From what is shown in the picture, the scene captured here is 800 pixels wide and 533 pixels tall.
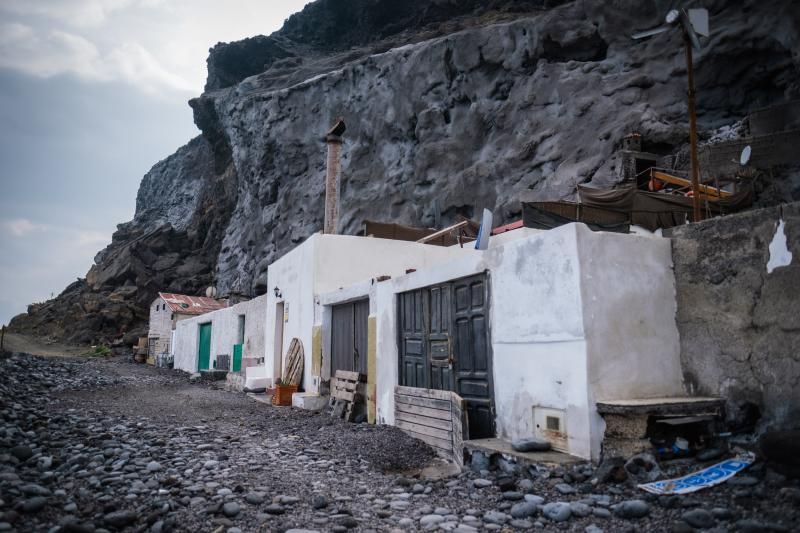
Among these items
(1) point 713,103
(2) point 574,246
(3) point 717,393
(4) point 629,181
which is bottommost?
(3) point 717,393

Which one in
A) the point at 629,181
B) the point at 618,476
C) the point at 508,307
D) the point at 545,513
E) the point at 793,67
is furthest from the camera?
the point at 793,67

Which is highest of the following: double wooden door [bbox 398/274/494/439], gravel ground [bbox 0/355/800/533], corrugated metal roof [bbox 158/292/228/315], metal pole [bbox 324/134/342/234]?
metal pole [bbox 324/134/342/234]

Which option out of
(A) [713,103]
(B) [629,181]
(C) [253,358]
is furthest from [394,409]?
(A) [713,103]

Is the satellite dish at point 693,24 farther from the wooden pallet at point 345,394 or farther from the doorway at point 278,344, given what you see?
the doorway at point 278,344

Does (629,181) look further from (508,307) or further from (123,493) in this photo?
(123,493)

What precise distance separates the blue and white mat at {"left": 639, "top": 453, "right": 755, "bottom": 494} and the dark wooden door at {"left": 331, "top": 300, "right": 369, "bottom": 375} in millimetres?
6268

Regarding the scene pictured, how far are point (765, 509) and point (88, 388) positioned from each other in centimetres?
1503

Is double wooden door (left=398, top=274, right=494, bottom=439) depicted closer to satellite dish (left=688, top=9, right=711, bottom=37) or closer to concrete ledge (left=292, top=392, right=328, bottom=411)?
concrete ledge (left=292, top=392, right=328, bottom=411)

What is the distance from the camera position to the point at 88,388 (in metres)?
13.6

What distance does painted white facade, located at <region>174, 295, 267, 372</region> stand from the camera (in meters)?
17.3

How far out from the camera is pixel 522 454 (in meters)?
5.05

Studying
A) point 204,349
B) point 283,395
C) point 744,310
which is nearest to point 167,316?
point 204,349

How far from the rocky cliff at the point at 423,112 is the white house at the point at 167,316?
4.59m

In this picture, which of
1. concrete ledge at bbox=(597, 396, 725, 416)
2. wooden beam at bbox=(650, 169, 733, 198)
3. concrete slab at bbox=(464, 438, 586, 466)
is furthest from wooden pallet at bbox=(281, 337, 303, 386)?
wooden beam at bbox=(650, 169, 733, 198)
